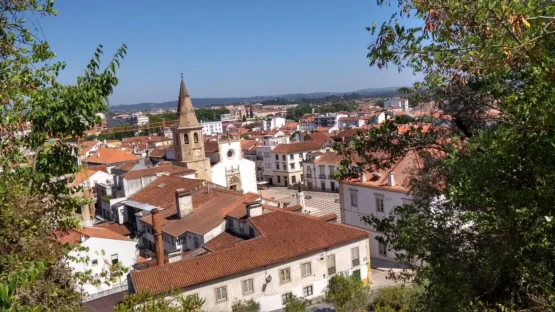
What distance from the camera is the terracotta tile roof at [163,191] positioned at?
30.9m

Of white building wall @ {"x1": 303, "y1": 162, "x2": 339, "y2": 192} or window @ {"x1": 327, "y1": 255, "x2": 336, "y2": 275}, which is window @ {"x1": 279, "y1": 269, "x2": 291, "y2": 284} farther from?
white building wall @ {"x1": 303, "y1": 162, "x2": 339, "y2": 192}

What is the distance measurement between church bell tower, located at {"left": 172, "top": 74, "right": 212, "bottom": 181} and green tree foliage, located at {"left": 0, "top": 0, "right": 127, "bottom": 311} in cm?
3790

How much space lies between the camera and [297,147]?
200 ft

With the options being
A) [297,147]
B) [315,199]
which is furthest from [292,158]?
[315,199]

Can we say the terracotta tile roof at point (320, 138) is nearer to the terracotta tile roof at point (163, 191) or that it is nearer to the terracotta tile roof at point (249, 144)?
the terracotta tile roof at point (249, 144)

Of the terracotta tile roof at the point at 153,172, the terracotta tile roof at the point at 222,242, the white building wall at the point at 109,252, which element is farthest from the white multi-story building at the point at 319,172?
the white building wall at the point at 109,252

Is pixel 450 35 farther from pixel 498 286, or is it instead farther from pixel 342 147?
pixel 498 286

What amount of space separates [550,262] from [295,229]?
1649 centimetres

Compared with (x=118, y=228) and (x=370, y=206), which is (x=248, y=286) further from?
(x=118, y=228)

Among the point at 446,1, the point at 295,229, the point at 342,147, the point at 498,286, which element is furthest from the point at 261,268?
the point at 446,1

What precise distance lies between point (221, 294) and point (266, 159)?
46.7 metres

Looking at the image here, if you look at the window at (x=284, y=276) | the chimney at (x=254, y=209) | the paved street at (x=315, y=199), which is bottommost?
the paved street at (x=315, y=199)

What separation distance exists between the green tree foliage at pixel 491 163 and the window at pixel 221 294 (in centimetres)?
1221

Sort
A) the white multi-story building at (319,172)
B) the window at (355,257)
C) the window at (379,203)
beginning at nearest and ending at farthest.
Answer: the window at (355,257) → the window at (379,203) → the white multi-story building at (319,172)
